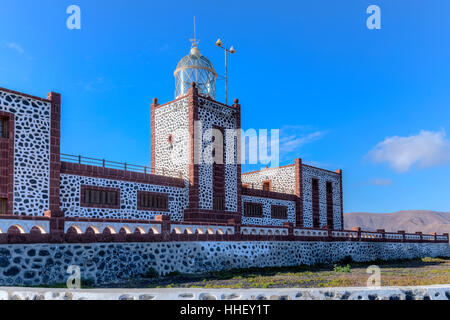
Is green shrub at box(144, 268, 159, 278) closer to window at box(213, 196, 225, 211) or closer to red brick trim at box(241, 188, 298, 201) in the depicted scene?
window at box(213, 196, 225, 211)

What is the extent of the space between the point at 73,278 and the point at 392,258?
2698 centimetres

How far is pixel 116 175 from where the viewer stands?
21.9 metres

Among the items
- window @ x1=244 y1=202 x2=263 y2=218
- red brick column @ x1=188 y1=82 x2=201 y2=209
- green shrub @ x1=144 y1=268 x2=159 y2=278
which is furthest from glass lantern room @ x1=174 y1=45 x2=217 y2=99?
green shrub @ x1=144 y1=268 x2=159 y2=278

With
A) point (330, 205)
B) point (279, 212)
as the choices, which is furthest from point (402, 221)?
point (279, 212)

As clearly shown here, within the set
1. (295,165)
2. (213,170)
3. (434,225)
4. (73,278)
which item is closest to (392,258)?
(295,165)

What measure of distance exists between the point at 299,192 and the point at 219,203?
10.8m

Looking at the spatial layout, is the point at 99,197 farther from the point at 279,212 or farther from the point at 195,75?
the point at 279,212

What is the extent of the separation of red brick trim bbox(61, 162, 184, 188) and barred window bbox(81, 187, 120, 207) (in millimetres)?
654

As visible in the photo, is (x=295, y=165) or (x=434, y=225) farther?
(x=434, y=225)

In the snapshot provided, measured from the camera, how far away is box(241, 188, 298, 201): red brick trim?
30016 millimetres

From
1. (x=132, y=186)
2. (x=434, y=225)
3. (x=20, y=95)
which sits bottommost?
(x=434, y=225)

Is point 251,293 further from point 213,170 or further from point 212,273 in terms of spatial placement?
point 213,170
